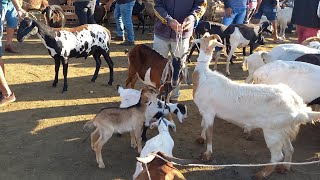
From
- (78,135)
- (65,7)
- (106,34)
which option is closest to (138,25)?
(65,7)

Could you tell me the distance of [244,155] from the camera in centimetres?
540

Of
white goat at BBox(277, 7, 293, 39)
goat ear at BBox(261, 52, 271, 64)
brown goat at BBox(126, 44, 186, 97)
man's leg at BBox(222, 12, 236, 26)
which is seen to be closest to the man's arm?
brown goat at BBox(126, 44, 186, 97)

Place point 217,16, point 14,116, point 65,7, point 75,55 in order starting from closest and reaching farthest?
point 14,116 < point 75,55 < point 65,7 < point 217,16

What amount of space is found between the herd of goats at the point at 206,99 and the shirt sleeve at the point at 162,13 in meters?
0.53

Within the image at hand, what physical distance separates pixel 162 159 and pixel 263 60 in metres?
3.74

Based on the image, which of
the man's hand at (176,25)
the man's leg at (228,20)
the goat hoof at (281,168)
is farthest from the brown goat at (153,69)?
the man's leg at (228,20)

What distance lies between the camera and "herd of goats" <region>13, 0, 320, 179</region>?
4492mm

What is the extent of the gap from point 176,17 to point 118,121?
197 cm

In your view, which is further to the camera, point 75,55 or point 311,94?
point 75,55

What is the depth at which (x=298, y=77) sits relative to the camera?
18.2 feet

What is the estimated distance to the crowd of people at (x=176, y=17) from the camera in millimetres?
5805

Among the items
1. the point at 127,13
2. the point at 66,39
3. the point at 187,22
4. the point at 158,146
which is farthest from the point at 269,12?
the point at 158,146

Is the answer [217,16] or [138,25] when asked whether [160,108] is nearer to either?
[138,25]

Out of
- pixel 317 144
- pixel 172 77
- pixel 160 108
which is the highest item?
pixel 172 77
